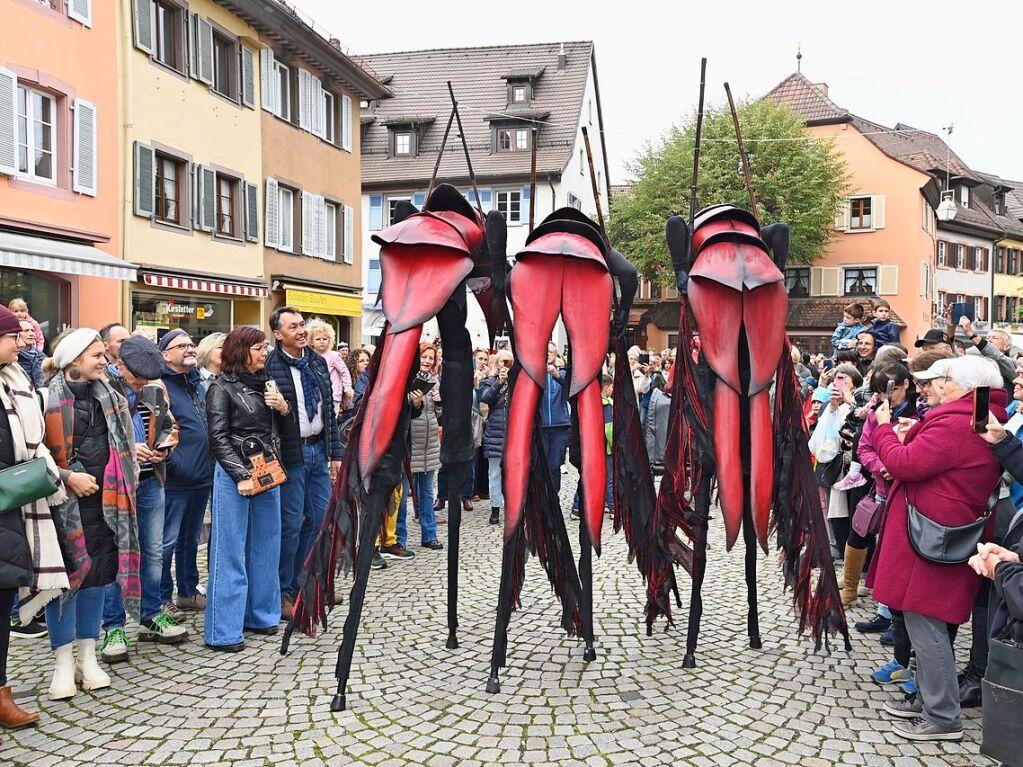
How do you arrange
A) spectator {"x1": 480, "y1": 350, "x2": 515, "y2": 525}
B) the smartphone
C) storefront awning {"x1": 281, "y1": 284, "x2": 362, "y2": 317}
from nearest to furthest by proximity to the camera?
the smartphone
spectator {"x1": 480, "y1": 350, "x2": 515, "y2": 525}
storefront awning {"x1": 281, "y1": 284, "x2": 362, "y2": 317}

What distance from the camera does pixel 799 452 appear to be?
14.6 feet

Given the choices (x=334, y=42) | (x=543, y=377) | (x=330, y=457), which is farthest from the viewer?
(x=334, y=42)

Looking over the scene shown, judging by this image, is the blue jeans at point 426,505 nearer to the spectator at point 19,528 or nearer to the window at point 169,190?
the spectator at point 19,528

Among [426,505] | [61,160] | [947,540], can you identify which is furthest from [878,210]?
[947,540]

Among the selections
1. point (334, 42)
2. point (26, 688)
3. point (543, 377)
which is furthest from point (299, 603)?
point (334, 42)

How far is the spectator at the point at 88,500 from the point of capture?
3939mm

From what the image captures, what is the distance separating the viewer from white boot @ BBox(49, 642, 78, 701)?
3.88 m

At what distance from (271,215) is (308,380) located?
485 inches

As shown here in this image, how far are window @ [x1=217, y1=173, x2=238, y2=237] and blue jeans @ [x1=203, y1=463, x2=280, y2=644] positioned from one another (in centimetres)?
1163

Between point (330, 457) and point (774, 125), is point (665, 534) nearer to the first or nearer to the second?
point (330, 457)

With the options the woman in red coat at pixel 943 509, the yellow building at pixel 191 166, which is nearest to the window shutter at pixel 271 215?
the yellow building at pixel 191 166

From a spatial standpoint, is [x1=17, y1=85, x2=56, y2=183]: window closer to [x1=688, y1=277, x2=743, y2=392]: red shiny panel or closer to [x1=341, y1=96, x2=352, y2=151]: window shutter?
[x1=341, y1=96, x2=352, y2=151]: window shutter

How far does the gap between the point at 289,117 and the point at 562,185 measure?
12.1 metres

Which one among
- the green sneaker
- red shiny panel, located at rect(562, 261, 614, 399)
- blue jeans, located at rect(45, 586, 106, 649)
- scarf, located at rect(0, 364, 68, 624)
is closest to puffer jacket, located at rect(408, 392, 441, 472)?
the green sneaker
